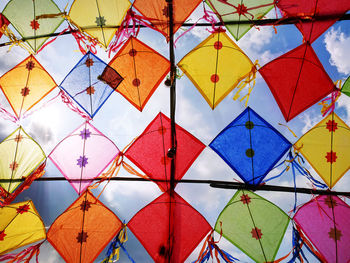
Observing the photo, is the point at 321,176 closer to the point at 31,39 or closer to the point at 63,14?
the point at 63,14

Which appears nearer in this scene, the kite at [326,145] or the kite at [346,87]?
the kite at [346,87]

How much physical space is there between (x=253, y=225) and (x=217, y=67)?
10.6 ft

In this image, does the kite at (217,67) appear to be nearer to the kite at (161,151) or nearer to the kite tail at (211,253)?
the kite at (161,151)

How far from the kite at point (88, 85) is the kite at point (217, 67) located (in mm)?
1570

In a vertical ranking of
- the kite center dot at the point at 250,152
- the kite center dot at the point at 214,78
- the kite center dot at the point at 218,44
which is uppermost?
the kite center dot at the point at 218,44

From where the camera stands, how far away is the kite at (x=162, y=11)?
3846 millimetres

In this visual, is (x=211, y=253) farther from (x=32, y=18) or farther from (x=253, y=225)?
(x=32, y=18)

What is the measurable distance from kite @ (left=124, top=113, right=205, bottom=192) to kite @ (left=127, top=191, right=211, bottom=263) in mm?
415

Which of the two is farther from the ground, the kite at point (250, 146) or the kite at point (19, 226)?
the kite at point (250, 146)

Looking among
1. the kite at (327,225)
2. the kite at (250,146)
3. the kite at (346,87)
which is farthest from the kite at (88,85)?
the kite at (327,225)

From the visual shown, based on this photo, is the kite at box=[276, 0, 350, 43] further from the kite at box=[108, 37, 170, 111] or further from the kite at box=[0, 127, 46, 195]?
the kite at box=[0, 127, 46, 195]

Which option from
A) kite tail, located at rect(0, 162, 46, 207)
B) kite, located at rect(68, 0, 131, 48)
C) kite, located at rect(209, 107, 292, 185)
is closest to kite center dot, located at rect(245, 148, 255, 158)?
kite, located at rect(209, 107, 292, 185)

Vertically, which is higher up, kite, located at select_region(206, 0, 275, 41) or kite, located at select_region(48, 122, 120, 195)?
kite, located at select_region(206, 0, 275, 41)

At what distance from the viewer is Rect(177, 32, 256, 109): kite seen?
4.31 meters
